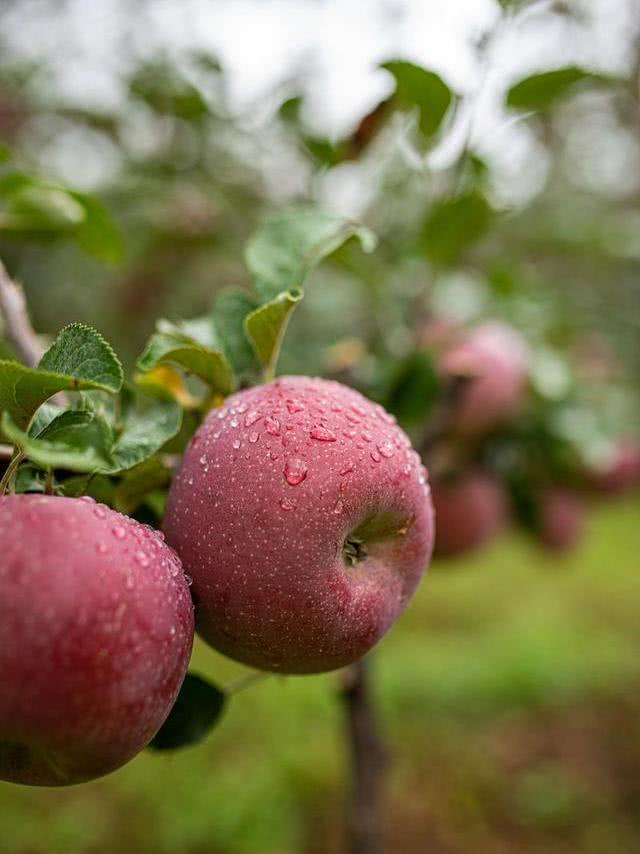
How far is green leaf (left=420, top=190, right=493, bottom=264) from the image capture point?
81cm

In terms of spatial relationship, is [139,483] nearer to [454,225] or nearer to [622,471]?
[454,225]

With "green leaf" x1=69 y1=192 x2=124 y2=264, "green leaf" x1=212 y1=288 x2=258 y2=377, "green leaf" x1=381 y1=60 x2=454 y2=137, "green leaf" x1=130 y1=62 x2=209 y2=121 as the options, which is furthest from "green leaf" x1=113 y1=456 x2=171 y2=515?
"green leaf" x1=130 y1=62 x2=209 y2=121

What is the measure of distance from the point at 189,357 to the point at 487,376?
54 cm

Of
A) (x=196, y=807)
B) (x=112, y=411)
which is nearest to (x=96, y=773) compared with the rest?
(x=112, y=411)

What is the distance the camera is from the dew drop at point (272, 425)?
462 mm

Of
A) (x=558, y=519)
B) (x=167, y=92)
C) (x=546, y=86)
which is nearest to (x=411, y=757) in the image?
(x=558, y=519)

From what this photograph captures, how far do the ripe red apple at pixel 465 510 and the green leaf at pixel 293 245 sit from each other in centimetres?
60

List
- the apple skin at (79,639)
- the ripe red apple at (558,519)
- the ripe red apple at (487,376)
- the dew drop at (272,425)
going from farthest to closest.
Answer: the ripe red apple at (558,519) → the ripe red apple at (487,376) → the dew drop at (272,425) → the apple skin at (79,639)

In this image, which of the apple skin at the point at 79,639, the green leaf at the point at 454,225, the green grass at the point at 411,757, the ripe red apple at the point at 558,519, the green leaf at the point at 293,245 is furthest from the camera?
the green grass at the point at 411,757

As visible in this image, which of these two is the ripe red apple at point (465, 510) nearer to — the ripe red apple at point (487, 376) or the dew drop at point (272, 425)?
the ripe red apple at point (487, 376)

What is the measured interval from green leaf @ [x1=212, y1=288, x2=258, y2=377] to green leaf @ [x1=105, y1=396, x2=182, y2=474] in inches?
2.4

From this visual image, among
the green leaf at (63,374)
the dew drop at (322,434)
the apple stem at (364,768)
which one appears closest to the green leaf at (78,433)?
the green leaf at (63,374)

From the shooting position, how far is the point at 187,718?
0.58 meters

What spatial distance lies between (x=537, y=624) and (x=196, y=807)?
1.74 metres
